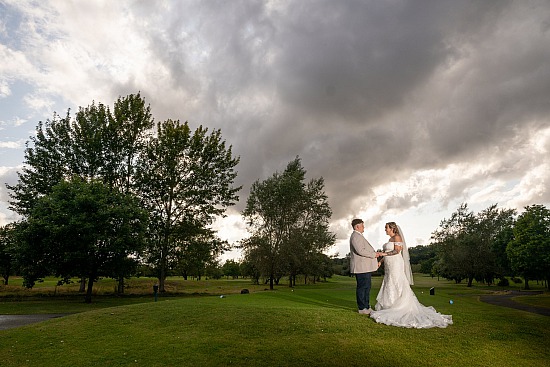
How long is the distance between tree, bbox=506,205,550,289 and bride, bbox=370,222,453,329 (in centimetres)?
5497

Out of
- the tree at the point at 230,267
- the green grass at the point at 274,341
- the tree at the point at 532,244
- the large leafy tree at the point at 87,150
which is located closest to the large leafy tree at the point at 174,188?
the large leafy tree at the point at 87,150

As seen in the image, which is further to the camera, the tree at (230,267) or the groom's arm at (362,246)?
the tree at (230,267)

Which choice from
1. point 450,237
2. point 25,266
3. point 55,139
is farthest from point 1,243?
point 450,237

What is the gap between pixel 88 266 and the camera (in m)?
35.7

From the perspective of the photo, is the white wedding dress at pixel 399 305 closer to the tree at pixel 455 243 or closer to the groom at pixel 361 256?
the groom at pixel 361 256

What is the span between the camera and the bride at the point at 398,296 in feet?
42.4

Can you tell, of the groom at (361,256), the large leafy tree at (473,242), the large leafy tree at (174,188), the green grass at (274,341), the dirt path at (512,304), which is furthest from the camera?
the large leafy tree at (473,242)

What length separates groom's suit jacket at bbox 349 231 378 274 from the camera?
13.9m

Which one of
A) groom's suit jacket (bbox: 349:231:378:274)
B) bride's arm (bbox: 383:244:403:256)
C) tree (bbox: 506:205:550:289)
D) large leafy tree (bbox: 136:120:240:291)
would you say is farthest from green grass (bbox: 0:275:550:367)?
tree (bbox: 506:205:550:289)

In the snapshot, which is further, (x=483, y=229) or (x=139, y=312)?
(x=483, y=229)

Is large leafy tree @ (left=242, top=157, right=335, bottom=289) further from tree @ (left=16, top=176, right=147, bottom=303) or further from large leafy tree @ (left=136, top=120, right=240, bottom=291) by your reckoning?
tree @ (left=16, top=176, right=147, bottom=303)

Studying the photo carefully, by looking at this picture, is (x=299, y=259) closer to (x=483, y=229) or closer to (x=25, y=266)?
(x=25, y=266)

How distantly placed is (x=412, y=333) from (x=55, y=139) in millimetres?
51189

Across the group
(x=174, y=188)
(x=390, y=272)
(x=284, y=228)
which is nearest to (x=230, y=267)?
(x=284, y=228)
